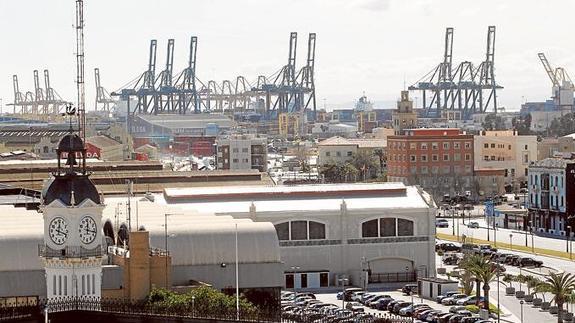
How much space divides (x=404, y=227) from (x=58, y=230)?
2859 cm

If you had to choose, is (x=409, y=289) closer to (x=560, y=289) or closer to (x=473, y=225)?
(x=560, y=289)

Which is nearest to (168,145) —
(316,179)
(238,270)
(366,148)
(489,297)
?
(366,148)

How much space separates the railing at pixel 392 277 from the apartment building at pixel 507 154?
185ft

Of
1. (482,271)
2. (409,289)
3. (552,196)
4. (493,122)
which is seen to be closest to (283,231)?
(409,289)

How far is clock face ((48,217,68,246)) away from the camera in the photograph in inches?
1175

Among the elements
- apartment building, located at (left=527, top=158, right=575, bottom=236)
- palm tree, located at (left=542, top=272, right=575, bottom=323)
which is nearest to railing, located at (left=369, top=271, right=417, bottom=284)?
palm tree, located at (left=542, top=272, right=575, bottom=323)

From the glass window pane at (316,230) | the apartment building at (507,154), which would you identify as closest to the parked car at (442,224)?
the apartment building at (507,154)

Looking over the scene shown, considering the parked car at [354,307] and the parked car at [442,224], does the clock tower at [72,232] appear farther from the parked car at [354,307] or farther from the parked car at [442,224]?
the parked car at [442,224]

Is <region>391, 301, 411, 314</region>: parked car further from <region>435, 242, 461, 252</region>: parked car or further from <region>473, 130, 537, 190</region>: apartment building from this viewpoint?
<region>473, 130, 537, 190</region>: apartment building

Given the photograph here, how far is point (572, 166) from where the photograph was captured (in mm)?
78812

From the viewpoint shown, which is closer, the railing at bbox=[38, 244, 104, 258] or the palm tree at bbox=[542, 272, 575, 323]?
the railing at bbox=[38, 244, 104, 258]

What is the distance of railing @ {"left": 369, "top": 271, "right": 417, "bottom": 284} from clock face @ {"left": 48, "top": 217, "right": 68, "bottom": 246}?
27.2 metres

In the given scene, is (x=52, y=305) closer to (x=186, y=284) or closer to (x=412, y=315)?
(x=186, y=284)

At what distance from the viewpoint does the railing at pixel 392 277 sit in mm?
56344
